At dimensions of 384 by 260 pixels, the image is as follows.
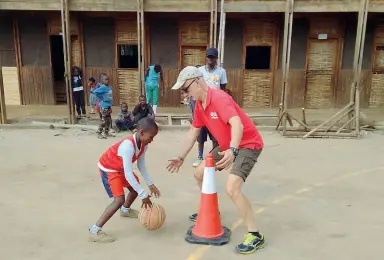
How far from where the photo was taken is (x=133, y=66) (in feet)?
41.3

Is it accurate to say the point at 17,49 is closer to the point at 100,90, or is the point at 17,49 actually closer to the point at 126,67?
the point at 126,67

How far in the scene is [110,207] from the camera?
13.6 ft

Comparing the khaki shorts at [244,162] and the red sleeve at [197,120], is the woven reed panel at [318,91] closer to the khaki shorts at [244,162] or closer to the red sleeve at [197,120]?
the red sleeve at [197,120]

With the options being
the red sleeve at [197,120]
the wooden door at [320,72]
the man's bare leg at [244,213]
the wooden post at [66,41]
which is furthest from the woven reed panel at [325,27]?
the man's bare leg at [244,213]

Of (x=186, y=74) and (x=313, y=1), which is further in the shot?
(x=313, y=1)

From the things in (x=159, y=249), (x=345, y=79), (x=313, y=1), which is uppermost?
(x=313, y=1)

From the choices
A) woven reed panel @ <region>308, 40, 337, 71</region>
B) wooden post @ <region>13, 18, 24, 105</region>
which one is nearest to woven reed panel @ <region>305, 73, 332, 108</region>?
woven reed panel @ <region>308, 40, 337, 71</region>

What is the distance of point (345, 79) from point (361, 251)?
9221 mm

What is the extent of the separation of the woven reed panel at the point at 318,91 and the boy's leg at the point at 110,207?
9542 millimetres

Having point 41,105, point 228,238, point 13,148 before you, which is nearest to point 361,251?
point 228,238

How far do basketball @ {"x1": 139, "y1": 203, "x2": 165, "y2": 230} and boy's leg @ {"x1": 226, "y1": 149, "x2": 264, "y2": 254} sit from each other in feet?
2.75

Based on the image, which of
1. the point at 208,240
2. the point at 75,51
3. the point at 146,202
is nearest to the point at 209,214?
the point at 208,240

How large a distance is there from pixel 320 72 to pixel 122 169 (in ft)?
31.7

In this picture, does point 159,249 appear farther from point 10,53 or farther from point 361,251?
point 10,53
